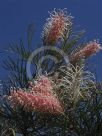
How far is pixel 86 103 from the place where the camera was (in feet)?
21.3

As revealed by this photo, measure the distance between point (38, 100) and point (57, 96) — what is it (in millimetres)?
505

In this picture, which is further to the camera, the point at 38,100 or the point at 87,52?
the point at 87,52

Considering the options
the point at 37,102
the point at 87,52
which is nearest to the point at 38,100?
the point at 37,102

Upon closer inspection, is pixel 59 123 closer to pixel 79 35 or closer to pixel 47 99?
pixel 47 99

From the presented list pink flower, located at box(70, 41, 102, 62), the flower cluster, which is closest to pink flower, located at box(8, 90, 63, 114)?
the flower cluster

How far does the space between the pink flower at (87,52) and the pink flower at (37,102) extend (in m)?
1.58

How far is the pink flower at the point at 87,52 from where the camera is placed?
24.5ft

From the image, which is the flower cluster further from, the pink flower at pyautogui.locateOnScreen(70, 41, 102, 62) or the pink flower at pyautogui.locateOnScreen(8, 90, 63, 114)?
the pink flower at pyautogui.locateOnScreen(70, 41, 102, 62)

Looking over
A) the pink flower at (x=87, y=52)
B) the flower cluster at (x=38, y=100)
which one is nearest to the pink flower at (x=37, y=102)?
the flower cluster at (x=38, y=100)

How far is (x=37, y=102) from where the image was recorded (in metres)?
5.86

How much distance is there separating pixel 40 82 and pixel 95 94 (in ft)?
2.67

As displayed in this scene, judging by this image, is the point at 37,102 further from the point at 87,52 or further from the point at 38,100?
the point at 87,52

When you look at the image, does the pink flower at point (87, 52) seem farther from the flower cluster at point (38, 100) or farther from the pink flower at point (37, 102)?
the pink flower at point (37, 102)

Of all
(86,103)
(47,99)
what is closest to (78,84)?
(86,103)
